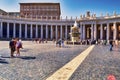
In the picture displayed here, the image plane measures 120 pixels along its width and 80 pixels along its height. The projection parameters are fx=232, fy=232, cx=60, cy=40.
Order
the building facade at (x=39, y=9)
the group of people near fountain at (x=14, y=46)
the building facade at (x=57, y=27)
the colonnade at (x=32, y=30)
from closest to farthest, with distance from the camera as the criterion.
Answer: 1. the group of people near fountain at (x=14, y=46)
2. the building facade at (x=57, y=27)
3. the colonnade at (x=32, y=30)
4. the building facade at (x=39, y=9)

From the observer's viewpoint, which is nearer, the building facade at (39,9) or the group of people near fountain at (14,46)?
the group of people near fountain at (14,46)

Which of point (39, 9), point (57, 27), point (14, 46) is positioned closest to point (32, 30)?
point (57, 27)

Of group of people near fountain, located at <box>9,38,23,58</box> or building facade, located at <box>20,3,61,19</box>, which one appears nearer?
group of people near fountain, located at <box>9,38,23,58</box>

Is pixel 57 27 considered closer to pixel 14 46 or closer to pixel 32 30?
pixel 32 30

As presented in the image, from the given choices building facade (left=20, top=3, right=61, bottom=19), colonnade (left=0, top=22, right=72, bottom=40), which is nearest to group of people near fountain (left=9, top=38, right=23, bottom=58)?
colonnade (left=0, top=22, right=72, bottom=40)

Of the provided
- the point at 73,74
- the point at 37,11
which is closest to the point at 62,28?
the point at 37,11

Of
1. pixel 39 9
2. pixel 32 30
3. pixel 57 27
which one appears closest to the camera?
pixel 32 30

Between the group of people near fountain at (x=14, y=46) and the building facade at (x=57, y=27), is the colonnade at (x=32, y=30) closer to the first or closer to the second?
the building facade at (x=57, y=27)

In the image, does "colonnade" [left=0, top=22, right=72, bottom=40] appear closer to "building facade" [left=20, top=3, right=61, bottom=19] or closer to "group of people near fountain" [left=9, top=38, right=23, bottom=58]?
"building facade" [left=20, top=3, right=61, bottom=19]

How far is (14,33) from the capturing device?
3711 inches

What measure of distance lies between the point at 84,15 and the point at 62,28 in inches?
477

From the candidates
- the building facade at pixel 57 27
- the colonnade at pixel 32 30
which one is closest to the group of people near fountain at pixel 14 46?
the building facade at pixel 57 27

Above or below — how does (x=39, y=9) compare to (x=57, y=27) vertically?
above

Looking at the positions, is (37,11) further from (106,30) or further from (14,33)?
(106,30)
